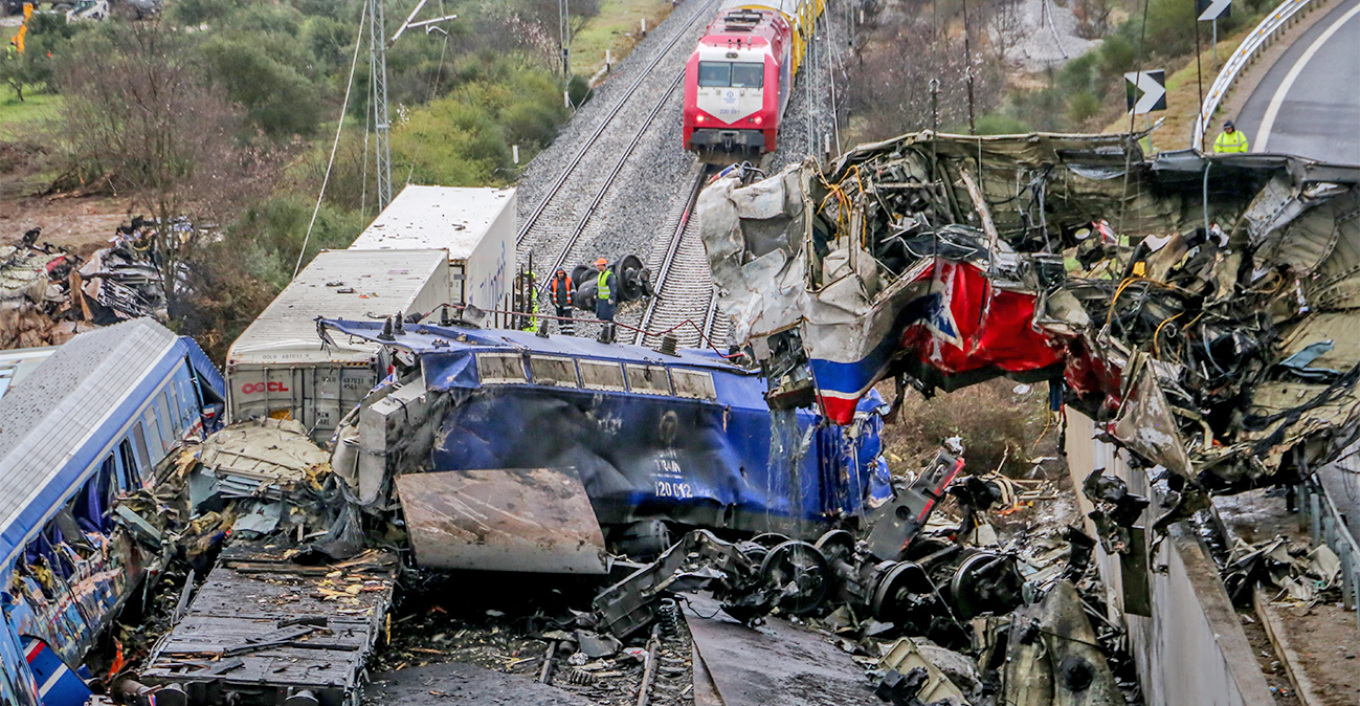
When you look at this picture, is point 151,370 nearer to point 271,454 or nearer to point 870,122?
point 271,454

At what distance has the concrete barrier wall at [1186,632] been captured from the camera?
26.1 feet

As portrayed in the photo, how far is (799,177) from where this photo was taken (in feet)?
35.0

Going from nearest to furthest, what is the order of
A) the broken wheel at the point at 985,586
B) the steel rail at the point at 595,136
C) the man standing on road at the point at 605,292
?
the broken wheel at the point at 985,586 → the man standing on road at the point at 605,292 → the steel rail at the point at 595,136

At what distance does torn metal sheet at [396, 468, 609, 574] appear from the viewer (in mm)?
11562

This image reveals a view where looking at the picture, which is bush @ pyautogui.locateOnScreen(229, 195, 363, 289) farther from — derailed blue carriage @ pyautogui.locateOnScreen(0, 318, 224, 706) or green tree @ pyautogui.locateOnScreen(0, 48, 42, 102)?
green tree @ pyautogui.locateOnScreen(0, 48, 42, 102)

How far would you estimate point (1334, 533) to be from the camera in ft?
30.6

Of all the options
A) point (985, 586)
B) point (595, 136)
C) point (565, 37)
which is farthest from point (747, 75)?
point (985, 586)

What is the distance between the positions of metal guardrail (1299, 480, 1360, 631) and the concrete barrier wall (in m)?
0.71

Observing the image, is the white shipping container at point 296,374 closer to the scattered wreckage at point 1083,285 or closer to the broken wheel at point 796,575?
the broken wheel at point 796,575

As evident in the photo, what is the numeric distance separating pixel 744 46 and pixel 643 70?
1321 centimetres

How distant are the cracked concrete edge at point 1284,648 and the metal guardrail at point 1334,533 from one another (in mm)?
430

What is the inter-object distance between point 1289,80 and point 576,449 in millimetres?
19864

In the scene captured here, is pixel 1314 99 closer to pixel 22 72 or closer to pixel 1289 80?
pixel 1289 80

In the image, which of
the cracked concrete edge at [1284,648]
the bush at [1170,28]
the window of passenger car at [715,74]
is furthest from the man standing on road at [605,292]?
the bush at [1170,28]
